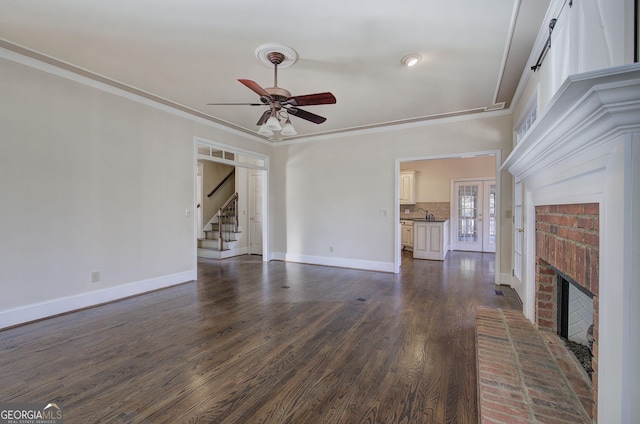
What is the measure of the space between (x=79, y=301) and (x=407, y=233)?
6.89m

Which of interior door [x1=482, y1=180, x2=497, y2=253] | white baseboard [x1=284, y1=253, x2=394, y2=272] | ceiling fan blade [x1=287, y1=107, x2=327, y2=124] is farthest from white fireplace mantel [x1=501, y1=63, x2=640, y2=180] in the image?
interior door [x1=482, y1=180, x2=497, y2=253]

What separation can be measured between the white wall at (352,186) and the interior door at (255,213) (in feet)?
3.28

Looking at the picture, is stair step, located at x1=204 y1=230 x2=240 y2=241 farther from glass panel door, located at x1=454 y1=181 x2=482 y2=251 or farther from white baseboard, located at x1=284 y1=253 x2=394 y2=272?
glass panel door, located at x1=454 y1=181 x2=482 y2=251

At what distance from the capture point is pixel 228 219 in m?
7.74

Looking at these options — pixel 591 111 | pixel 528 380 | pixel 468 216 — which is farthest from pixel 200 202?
pixel 591 111

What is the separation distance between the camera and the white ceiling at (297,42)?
223cm

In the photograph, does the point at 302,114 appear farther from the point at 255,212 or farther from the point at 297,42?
the point at 255,212

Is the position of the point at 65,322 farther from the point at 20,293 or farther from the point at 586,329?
the point at 586,329

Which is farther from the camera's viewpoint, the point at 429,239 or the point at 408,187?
the point at 408,187

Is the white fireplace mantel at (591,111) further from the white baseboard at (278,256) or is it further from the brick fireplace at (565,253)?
the white baseboard at (278,256)

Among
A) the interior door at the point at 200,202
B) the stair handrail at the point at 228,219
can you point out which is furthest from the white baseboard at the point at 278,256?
the interior door at the point at 200,202

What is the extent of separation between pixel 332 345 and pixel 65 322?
2824mm

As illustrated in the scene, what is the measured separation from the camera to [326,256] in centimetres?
595

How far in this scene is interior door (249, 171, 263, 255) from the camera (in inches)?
292
